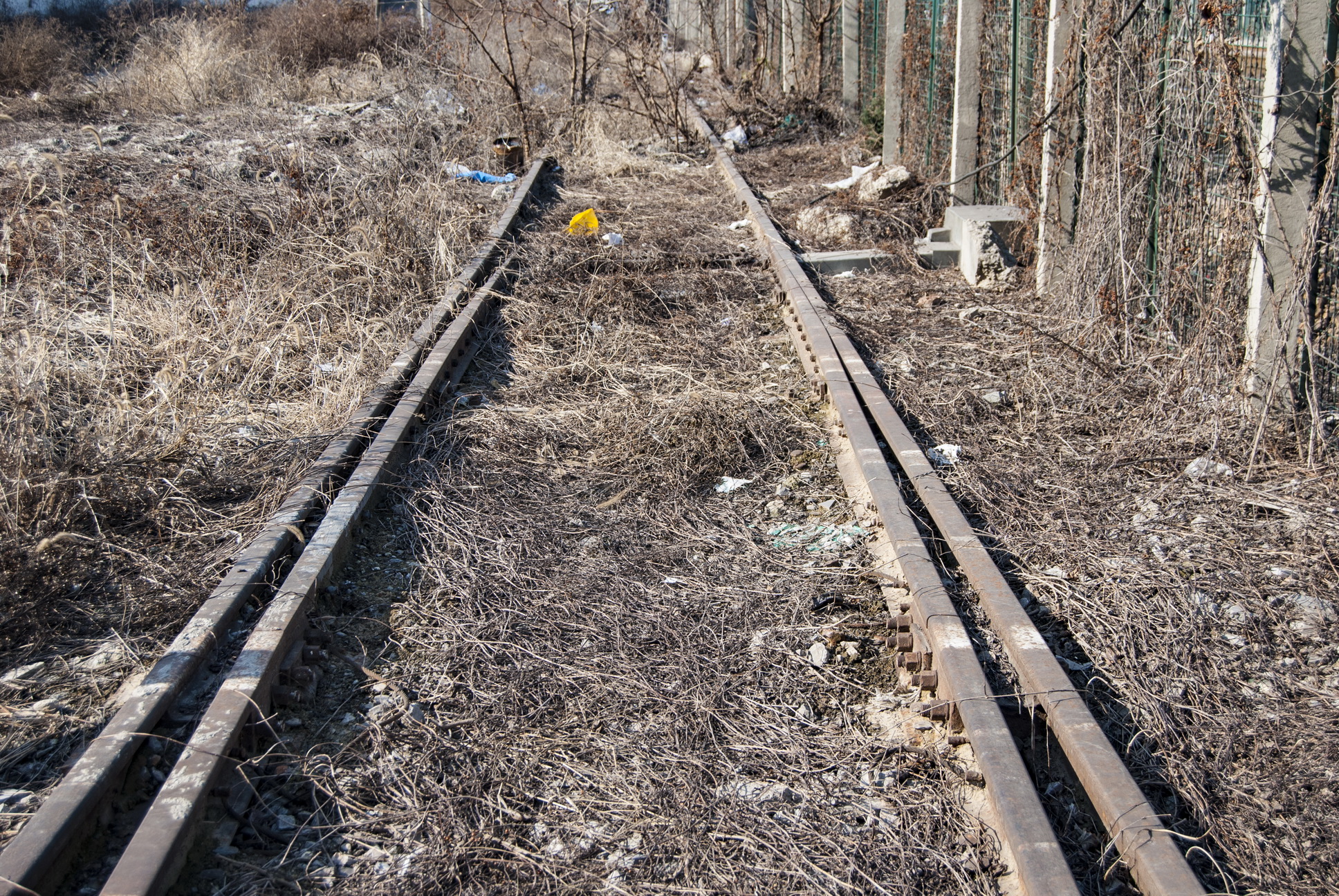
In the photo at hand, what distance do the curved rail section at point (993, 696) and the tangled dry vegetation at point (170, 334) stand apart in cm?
258

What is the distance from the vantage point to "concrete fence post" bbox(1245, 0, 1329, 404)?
4.29 meters

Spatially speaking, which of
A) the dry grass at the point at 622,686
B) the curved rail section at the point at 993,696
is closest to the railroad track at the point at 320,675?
the curved rail section at the point at 993,696

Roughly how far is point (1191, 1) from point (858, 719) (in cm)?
418

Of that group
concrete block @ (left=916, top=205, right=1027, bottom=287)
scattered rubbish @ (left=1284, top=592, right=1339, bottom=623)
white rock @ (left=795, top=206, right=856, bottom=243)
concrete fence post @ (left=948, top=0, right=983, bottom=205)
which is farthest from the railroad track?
concrete fence post @ (left=948, top=0, right=983, bottom=205)

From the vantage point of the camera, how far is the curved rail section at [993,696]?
2275 mm

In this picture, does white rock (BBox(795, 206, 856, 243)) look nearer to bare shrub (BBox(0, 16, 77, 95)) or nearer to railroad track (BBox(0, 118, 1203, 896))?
railroad track (BBox(0, 118, 1203, 896))

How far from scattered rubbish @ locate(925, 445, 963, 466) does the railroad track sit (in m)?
0.18

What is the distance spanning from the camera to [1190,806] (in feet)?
8.68

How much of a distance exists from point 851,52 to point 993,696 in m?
12.7

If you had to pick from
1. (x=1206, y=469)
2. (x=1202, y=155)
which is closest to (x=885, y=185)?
(x=1202, y=155)

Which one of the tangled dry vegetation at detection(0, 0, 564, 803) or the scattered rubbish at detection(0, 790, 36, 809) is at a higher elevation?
the tangled dry vegetation at detection(0, 0, 564, 803)

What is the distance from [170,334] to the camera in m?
6.10

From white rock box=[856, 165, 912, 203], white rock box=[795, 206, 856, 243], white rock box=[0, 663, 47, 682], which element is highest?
white rock box=[856, 165, 912, 203]

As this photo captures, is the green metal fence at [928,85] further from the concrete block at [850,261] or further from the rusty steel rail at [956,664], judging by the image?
the rusty steel rail at [956,664]
